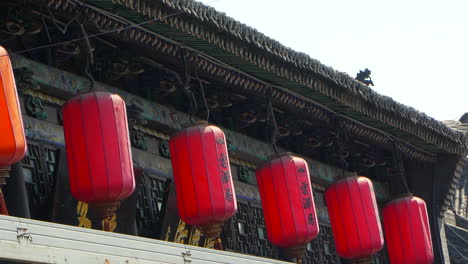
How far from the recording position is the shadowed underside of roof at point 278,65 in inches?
389

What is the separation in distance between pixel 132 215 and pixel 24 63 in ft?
6.09

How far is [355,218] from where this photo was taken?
12.1m

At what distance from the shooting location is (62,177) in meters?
9.66

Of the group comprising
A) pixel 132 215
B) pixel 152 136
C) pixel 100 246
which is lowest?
pixel 100 246

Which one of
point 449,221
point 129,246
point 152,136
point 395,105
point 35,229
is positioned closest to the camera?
point 35,229

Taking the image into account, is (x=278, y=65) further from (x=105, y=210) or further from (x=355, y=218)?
(x=105, y=210)

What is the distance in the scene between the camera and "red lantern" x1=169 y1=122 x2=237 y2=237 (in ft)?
32.5

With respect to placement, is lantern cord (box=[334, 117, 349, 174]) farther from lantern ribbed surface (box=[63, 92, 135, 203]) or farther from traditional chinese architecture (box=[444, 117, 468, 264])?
lantern ribbed surface (box=[63, 92, 135, 203])

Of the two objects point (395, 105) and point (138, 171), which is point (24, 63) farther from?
point (395, 105)

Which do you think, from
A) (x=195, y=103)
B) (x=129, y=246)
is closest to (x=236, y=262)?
(x=129, y=246)

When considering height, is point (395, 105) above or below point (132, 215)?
above

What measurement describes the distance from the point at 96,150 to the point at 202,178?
1341 millimetres

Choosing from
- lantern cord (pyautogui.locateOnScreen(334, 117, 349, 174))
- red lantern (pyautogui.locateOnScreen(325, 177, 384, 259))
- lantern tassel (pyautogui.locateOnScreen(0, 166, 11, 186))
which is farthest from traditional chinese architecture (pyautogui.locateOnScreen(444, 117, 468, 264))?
lantern tassel (pyautogui.locateOnScreen(0, 166, 11, 186))

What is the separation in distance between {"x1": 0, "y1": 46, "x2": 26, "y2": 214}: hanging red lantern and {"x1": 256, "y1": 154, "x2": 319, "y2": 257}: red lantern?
12.1 ft
